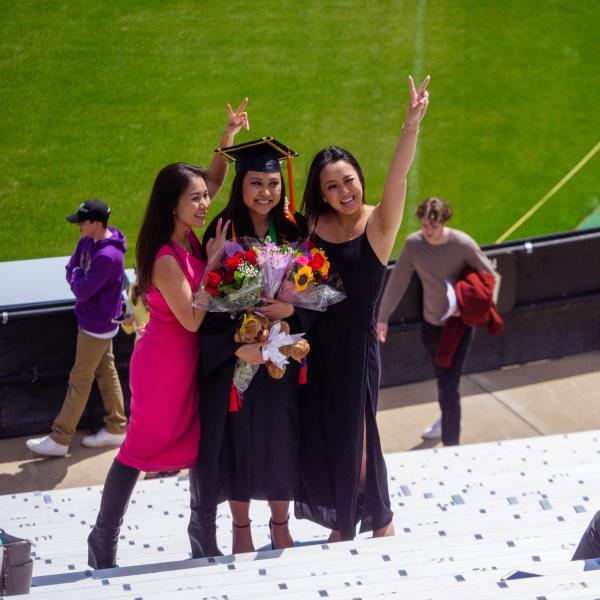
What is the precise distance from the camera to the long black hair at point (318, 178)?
4.06m

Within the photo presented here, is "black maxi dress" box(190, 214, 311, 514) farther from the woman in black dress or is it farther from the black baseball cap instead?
the black baseball cap

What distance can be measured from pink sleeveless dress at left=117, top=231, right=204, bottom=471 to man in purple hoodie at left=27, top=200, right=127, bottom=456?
1.87 meters

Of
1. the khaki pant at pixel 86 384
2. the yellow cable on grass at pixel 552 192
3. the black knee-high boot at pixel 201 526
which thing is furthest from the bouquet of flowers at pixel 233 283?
the yellow cable on grass at pixel 552 192

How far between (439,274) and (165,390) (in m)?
2.38

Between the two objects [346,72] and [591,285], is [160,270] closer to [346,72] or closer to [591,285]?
[591,285]

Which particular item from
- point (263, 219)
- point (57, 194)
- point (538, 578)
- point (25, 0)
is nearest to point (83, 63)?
point (25, 0)

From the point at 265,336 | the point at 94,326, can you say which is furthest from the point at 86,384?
the point at 265,336

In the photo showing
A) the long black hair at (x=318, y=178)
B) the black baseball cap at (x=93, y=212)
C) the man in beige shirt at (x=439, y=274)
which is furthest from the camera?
the man in beige shirt at (x=439, y=274)

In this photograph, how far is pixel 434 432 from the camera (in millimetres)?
6520

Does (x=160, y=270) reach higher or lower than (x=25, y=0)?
lower

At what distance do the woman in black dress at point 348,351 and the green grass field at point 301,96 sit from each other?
3846mm

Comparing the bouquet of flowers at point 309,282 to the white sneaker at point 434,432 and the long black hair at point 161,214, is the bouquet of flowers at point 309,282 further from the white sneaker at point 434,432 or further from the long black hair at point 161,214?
the white sneaker at point 434,432

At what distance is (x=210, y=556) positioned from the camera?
4223mm

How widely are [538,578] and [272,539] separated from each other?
1.53 m
